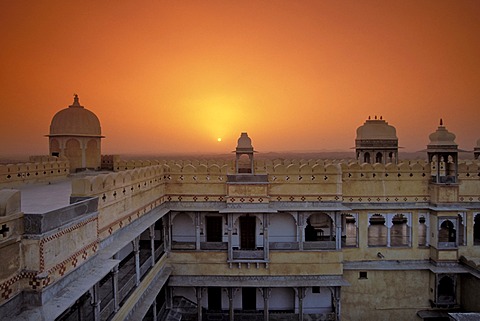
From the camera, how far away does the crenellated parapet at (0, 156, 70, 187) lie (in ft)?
38.2

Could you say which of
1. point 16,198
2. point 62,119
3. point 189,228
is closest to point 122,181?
point 16,198

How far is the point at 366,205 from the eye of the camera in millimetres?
15164

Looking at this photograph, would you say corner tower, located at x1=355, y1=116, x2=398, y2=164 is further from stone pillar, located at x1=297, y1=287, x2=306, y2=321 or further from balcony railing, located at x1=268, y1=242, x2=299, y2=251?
stone pillar, located at x1=297, y1=287, x2=306, y2=321

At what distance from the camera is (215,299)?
52.5 ft

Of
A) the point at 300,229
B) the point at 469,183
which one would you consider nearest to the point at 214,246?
the point at 300,229

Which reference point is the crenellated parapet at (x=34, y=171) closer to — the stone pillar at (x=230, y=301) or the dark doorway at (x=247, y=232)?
the dark doorway at (x=247, y=232)

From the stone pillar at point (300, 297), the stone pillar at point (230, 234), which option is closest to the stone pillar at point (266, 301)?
the stone pillar at point (300, 297)

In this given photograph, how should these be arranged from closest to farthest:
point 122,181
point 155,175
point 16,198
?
1. point 16,198
2. point 122,181
3. point 155,175

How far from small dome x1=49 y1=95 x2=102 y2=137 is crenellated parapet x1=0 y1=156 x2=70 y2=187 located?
157 centimetres

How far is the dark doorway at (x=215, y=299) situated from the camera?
15.9 meters

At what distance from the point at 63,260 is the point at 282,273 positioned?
32.3 feet

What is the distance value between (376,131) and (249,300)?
11.6m

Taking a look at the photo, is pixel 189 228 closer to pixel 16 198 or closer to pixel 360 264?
pixel 360 264

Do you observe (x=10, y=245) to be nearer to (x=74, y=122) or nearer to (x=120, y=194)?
(x=120, y=194)
